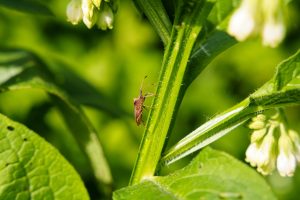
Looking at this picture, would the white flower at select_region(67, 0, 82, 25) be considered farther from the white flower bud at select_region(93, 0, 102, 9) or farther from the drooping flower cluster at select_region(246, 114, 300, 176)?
the drooping flower cluster at select_region(246, 114, 300, 176)

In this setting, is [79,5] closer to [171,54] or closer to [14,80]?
[171,54]

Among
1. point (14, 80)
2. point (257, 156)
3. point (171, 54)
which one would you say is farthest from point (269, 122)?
point (14, 80)

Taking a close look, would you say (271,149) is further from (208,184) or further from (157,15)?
(157,15)

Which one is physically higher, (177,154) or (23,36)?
(23,36)

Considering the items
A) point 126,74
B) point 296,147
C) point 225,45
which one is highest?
point 126,74

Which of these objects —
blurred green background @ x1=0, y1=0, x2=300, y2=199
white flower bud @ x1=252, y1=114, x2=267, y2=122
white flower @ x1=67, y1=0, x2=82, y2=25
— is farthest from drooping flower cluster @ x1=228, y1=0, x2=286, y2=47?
blurred green background @ x1=0, y1=0, x2=300, y2=199

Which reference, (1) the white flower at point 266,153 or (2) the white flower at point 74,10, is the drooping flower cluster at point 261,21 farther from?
(2) the white flower at point 74,10
